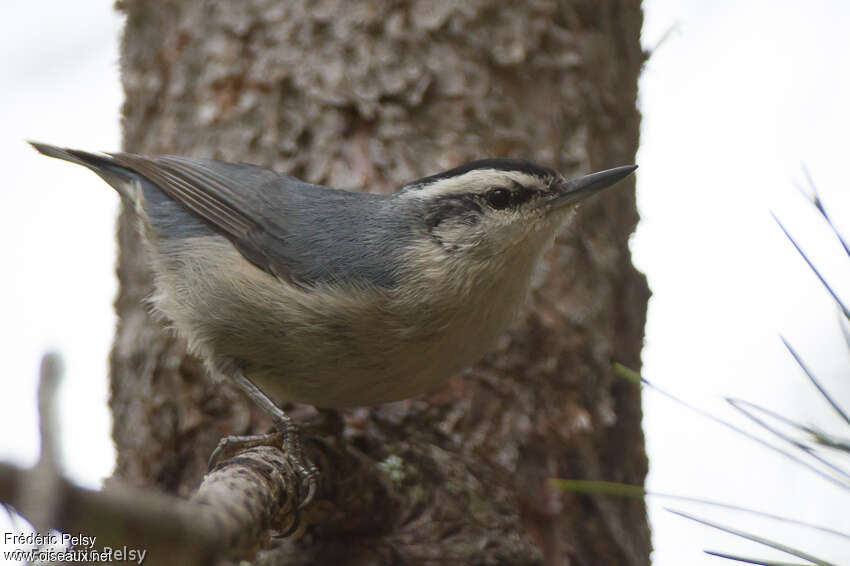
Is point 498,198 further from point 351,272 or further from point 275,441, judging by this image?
point 275,441

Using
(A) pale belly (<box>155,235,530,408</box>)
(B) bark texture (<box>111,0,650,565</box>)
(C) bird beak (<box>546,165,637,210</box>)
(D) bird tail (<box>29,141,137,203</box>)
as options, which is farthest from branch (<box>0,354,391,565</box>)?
(D) bird tail (<box>29,141,137,203</box>)

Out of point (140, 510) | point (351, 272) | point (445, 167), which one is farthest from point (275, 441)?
point (140, 510)

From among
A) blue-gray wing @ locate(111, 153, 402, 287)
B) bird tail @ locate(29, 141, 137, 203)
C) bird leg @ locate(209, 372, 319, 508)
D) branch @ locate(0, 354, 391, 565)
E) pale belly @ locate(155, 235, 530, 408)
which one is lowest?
branch @ locate(0, 354, 391, 565)

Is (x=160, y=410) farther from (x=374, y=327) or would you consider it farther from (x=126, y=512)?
(x=126, y=512)

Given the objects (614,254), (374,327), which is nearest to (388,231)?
(374,327)

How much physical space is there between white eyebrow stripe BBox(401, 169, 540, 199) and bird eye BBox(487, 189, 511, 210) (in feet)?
0.06

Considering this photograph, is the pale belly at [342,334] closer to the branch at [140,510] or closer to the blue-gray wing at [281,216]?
the blue-gray wing at [281,216]

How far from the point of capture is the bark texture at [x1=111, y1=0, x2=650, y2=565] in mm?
2504

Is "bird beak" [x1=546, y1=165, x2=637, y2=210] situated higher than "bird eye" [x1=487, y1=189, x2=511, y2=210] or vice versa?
"bird beak" [x1=546, y1=165, x2=637, y2=210]

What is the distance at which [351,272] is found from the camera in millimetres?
2238

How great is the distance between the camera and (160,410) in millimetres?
2621

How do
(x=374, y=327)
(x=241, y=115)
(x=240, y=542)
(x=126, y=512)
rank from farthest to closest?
(x=241, y=115) → (x=374, y=327) → (x=240, y=542) → (x=126, y=512)

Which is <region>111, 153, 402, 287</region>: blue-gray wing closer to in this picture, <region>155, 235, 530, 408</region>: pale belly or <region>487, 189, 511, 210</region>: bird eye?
<region>155, 235, 530, 408</region>: pale belly

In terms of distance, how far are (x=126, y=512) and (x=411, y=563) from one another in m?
1.57
